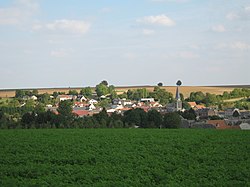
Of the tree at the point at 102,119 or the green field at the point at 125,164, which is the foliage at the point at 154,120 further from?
the green field at the point at 125,164

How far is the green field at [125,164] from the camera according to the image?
11.6 m

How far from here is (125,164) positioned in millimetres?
14031

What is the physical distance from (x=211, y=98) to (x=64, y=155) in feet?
367

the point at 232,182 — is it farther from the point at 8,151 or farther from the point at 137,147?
the point at 8,151

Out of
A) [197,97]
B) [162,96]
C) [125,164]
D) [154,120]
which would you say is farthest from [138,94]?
[125,164]

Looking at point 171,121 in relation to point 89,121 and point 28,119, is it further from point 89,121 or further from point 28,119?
point 28,119

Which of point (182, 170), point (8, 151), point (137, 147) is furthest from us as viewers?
point (137, 147)

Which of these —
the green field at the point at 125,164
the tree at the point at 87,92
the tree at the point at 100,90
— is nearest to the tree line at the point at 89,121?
the green field at the point at 125,164

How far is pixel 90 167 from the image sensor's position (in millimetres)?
13672

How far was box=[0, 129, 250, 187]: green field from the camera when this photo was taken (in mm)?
11570

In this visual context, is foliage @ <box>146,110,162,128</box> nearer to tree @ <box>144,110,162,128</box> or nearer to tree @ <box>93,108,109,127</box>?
tree @ <box>144,110,162,128</box>

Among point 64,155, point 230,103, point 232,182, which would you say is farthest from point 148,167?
point 230,103

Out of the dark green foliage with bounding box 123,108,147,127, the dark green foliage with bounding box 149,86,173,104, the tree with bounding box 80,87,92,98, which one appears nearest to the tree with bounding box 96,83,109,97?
the tree with bounding box 80,87,92,98

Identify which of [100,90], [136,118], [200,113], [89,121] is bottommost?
[200,113]
